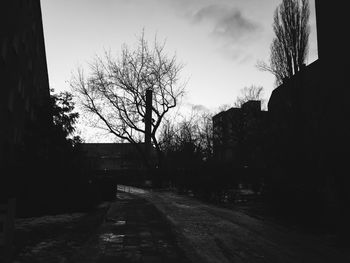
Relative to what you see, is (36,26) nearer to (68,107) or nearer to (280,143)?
(68,107)

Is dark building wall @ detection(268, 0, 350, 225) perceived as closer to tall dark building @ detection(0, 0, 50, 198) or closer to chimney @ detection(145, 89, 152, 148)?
tall dark building @ detection(0, 0, 50, 198)

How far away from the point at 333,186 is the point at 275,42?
12.8 metres

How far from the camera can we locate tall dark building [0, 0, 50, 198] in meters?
17.6

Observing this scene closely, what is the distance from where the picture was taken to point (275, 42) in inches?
873

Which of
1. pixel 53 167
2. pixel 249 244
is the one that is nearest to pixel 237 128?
pixel 53 167

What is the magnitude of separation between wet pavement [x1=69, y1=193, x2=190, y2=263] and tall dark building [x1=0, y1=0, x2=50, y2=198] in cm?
661

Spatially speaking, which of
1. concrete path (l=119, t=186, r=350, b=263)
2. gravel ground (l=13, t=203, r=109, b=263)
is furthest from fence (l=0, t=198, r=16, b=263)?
concrete path (l=119, t=186, r=350, b=263)

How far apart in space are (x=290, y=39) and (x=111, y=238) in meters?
16.8

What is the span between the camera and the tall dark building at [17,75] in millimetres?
17594

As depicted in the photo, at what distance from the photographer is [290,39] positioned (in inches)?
845

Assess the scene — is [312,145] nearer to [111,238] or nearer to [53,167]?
[111,238]

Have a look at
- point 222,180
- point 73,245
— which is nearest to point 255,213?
point 222,180

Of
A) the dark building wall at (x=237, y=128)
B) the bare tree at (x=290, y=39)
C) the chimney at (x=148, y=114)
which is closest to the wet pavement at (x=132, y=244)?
the bare tree at (x=290, y=39)

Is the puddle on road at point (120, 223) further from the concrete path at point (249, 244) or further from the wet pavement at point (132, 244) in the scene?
the concrete path at point (249, 244)
